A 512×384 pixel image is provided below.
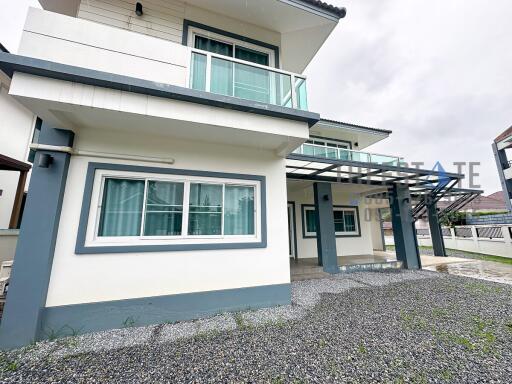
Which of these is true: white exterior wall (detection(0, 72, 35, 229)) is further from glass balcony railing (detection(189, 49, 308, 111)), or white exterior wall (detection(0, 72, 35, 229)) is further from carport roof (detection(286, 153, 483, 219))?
carport roof (detection(286, 153, 483, 219))

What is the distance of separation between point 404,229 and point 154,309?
894 centimetres

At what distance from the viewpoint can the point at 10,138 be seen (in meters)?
6.73

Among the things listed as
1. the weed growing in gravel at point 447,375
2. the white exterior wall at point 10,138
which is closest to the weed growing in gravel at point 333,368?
the weed growing in gravel at point 447,375

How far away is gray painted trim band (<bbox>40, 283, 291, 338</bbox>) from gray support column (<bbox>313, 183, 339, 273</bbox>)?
3132 millimetres

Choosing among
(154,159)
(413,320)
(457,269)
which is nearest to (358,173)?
(413,320)

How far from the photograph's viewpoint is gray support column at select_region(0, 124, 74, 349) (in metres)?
2.79

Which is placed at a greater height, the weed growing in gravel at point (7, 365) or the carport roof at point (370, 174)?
the carport roof at point (370, 174)

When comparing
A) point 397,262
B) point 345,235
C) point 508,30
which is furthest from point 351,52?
point 397,262

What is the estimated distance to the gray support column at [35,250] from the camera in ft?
9.17

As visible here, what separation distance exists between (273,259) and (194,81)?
12.7 feet

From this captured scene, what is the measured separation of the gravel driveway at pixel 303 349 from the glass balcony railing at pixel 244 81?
410 centimetres

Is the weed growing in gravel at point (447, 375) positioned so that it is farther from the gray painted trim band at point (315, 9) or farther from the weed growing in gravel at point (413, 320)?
the gray painted trim band at point (315, 9)

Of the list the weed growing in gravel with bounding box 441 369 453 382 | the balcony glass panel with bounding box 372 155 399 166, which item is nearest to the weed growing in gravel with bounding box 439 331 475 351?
the weed growing in gravel with bounding box 441 369 453 382

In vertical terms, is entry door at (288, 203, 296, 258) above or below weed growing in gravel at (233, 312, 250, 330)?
above
